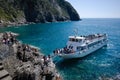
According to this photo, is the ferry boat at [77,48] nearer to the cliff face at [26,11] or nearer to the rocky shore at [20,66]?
the rocky shore at [20,66]

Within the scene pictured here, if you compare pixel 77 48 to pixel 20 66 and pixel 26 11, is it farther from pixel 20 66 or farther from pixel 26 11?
pixel 26 11

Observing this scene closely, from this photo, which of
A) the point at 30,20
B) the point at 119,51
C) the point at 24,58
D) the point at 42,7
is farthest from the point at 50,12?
the point at 24,58

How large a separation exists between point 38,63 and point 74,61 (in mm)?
20021

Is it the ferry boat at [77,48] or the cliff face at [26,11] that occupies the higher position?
the cliff face at [26,11]

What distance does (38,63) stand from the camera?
2748 centimetres

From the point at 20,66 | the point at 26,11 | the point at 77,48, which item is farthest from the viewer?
the point at 26,11

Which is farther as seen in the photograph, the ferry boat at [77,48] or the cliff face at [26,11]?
the cliff face at [26,11]

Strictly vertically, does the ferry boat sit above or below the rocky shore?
below

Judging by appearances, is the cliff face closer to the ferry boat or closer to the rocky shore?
the ferry boat

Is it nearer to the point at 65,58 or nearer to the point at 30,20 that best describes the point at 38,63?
the point at 65,58

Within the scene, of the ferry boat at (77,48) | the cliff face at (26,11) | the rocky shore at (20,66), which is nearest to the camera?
the rocky shore at (20,66)

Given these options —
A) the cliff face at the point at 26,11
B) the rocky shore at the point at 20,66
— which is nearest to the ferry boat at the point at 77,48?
the rocky shore at the point at 20,66

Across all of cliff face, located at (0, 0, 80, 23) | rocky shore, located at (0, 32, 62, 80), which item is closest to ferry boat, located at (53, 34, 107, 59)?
rocky shore, located at (0, 32, 62, 80)

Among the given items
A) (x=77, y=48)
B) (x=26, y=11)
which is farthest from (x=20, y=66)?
(x=26, y=11)
